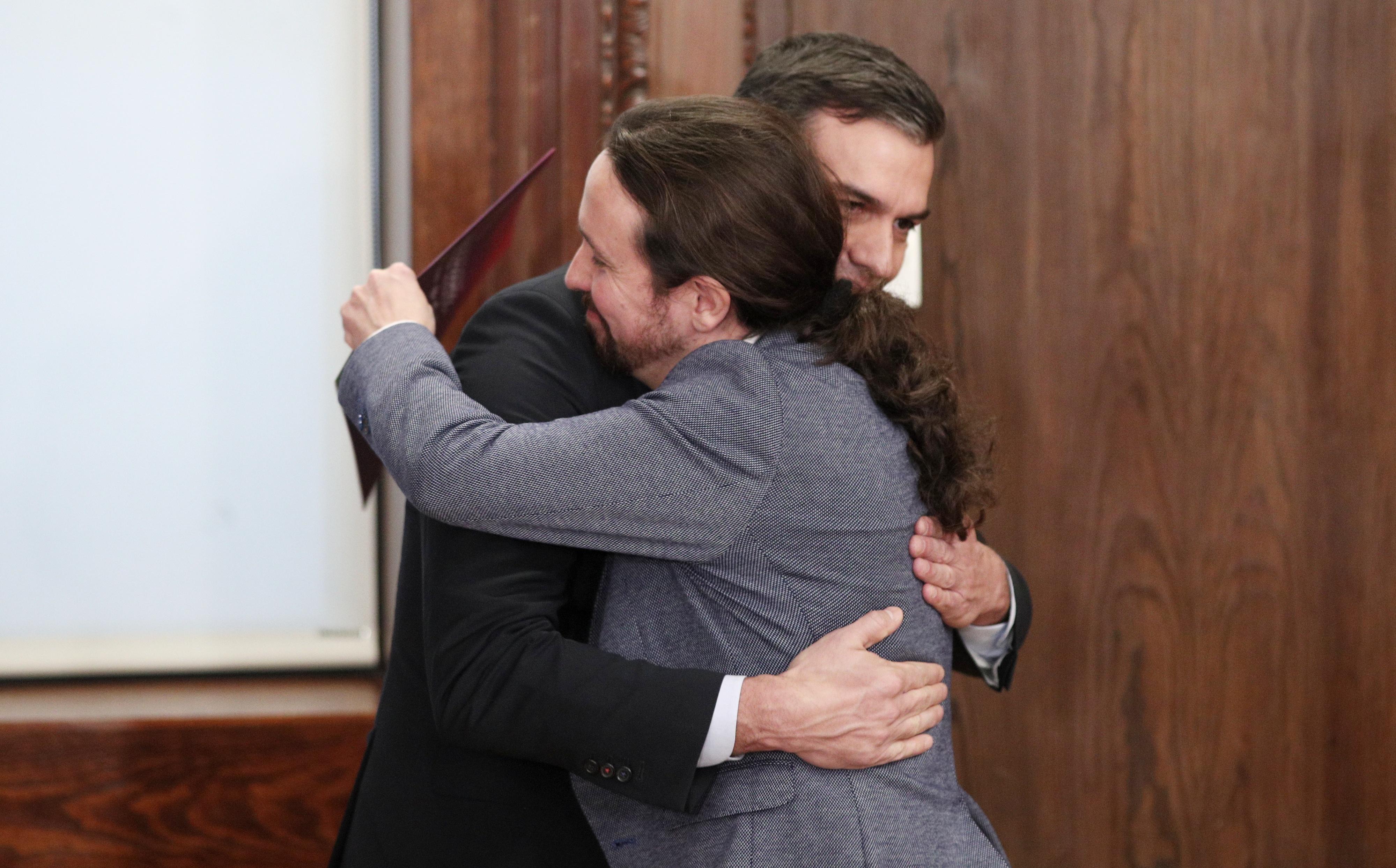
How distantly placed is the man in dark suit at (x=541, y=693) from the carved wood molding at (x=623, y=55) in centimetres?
63

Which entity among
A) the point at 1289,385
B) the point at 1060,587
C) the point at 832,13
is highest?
the point at 832,13

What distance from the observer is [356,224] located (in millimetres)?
1868

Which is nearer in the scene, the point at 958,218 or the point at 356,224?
the point at 356,224

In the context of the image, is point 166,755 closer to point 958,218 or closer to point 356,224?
point 356,224

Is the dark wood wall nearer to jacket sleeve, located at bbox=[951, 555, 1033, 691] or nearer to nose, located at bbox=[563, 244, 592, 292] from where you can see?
jacket sleeve, located at bbox=[951, 555, 1033, 691]

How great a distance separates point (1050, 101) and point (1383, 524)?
100 centimetres

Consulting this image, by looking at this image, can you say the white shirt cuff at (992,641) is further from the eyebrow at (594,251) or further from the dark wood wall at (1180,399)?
the eyebrow at (594,251)

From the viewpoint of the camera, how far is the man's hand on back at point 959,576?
3.79ft

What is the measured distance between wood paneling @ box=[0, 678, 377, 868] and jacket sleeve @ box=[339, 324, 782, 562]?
2.72 ft

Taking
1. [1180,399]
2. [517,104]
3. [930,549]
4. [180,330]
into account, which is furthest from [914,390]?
[180,330]

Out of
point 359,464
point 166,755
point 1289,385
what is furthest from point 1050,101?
point 166,755

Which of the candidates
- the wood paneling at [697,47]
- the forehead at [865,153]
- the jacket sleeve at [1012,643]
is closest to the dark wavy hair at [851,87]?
the forehead at [865,153]

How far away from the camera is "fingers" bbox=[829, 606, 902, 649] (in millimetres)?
1069

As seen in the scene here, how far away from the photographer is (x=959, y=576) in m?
1.20
